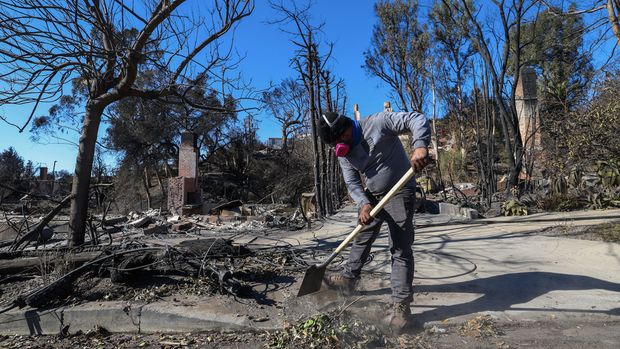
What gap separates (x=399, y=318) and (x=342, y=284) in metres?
0.69

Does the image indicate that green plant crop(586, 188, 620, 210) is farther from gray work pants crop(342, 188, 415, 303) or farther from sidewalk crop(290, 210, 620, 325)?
gray work pants crop(342, 188, 415, 303)

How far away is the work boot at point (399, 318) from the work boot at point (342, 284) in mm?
603

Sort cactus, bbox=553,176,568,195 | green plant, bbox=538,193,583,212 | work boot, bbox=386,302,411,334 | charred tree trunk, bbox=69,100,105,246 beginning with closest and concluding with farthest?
work boot, bbox=386,302,411,334
charred tree trunk, bbox=69,100,105,246
green plant, bbox=538,193,583,212
cactus, bbox=553,176,568,195

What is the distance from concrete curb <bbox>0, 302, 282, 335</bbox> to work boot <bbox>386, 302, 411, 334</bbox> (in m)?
0.86

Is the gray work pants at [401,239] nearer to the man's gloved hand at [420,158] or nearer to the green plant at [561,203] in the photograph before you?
the man's gloved hand at [420,158]

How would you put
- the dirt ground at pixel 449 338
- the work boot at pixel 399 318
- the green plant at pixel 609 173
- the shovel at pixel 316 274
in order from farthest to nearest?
1. the green plant at pixel 609 173
2. the shovel at pixel 316 274
3. the work boot at pixel 399 318
4. the dirt ground at pixel 449 338

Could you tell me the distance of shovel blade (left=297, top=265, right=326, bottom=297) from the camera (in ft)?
10.9

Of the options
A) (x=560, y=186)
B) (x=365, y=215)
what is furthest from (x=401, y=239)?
(x=560, y=186)

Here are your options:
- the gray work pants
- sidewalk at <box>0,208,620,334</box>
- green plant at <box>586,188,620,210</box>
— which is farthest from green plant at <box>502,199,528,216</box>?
the gray work pants

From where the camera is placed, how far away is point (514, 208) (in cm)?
855

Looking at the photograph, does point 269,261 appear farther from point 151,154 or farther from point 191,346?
point 151,154

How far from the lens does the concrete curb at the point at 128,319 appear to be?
130 inches

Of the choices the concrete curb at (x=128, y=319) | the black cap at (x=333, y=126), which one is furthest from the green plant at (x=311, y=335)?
the black cap at (x=333, y=126)

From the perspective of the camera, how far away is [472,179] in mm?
17688
